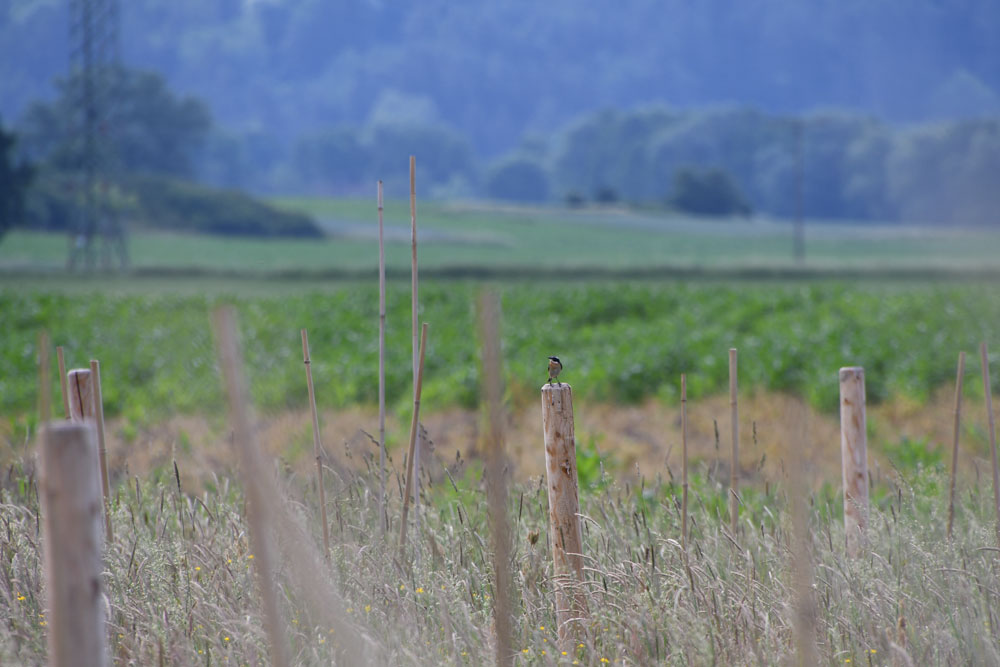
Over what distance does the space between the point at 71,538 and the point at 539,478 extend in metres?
1.95

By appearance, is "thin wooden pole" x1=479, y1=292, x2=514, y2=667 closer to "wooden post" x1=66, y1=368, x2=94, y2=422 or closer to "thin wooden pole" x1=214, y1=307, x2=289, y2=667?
"thin wooden pole" x1=214, y1=307, x2=289, y2=667

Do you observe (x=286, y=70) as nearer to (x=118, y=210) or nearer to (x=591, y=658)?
(x=118, y=210)

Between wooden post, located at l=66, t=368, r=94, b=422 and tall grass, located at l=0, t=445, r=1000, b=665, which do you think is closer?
tall grass, located at l=0, t=445, r=1000, b=665

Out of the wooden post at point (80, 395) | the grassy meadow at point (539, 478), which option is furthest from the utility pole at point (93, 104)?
the wooden post at point (80, 395)

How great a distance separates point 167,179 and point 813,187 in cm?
5001

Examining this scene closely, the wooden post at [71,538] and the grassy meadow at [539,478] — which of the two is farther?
the grassy meadow at [539,478]

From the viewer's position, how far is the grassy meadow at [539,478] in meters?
2.52

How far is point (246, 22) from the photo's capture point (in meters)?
113

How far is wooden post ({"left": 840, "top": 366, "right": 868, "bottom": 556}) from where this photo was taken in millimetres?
3299

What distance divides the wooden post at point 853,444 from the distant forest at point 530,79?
71.5m

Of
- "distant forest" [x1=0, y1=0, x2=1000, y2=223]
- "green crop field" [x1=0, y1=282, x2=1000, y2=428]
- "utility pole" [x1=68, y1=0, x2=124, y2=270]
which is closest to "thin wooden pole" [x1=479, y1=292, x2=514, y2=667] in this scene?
"green crop field" [x1=0, y1=282, x2=1000, y2=428]

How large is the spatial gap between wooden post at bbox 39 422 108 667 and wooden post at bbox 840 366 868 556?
272 centimetres

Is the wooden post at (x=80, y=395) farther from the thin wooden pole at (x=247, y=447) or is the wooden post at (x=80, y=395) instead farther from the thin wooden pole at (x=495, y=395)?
the thin wooden pole at (x=495, y=395)

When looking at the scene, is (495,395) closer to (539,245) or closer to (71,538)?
(71,538)
